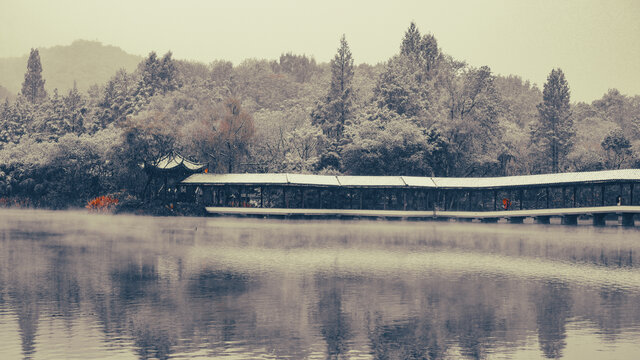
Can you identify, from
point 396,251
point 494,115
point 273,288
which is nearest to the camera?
point 273,288

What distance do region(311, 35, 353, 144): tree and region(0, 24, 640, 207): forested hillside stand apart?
0.13m

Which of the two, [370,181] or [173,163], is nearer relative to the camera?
[370,181]

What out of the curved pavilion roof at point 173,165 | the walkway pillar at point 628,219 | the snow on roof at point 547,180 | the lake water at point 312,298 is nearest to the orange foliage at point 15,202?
the curved pavilion roof at point 173,165

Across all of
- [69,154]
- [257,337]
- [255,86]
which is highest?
[255,86]

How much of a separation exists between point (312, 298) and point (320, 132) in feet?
189

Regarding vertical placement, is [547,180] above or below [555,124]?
below

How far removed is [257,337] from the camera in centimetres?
1758

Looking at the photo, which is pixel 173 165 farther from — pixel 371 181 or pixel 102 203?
pixel 371 181

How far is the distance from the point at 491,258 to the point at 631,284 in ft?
27.3

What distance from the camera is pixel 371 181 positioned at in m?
64.9

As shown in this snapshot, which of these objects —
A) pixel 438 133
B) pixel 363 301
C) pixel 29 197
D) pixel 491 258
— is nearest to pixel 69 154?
pixel 29 197

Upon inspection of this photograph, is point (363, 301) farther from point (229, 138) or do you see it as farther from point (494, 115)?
point (494, 115)

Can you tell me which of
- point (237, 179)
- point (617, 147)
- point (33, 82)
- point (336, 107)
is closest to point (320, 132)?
point (336, 107)

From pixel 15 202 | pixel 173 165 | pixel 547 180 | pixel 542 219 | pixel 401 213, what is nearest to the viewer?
pixel 547 180
